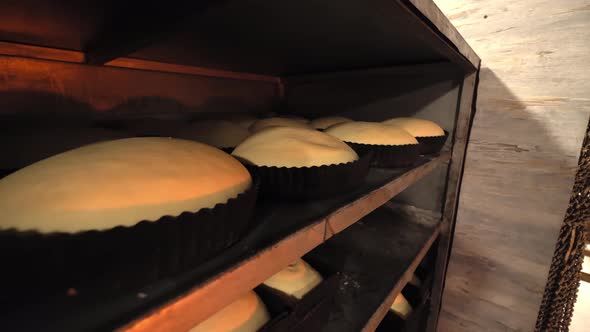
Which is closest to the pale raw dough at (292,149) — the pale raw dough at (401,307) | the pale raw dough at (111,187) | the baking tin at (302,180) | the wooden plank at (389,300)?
the baking tin at (302,180)

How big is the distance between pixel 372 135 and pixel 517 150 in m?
0.75

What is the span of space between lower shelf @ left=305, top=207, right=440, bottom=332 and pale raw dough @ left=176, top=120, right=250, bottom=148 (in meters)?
A: 0.46

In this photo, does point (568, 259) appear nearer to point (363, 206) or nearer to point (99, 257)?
point (363, 206)

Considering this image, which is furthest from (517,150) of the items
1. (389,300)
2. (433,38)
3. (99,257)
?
(99,257)

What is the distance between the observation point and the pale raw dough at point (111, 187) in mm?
290

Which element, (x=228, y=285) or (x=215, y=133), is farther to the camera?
(x=215, y=133)

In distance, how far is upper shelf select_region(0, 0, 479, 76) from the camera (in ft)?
1.95

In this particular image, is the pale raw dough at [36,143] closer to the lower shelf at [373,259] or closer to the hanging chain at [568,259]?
the lower shelf at [373,259]

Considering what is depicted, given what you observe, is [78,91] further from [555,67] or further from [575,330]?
[575,330]

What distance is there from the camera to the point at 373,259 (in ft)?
3.52

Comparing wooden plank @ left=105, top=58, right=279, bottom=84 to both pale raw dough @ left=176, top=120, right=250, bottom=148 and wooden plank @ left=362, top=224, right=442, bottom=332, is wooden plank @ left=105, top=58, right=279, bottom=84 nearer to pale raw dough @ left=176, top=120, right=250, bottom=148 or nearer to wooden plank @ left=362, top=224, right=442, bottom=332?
pale raw dough @ left=176, top=120, right=250, bottom=148

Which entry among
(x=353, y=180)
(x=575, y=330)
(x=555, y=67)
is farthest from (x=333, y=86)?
(x=575, y=330)

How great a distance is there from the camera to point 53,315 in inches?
9.9

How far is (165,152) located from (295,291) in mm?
536
